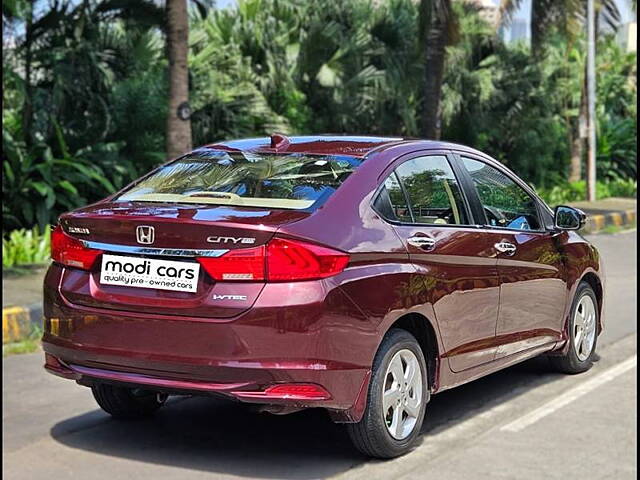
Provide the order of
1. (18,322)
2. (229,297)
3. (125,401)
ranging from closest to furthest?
(229,297) → (125,401) → (18,322)

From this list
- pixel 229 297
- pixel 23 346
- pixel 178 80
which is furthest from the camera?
pixel 178 80

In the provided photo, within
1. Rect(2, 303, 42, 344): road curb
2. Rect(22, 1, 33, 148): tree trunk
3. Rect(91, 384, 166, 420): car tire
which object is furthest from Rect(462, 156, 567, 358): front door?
Rect(22, 1, 33, 148): tree trunk

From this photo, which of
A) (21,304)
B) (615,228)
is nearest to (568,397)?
(21,304)

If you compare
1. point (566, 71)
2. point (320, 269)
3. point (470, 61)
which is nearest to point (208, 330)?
point (320, 269)

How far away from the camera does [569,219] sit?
525 centimetres

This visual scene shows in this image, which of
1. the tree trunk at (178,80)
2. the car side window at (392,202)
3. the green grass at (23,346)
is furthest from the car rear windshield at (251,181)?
the tree trunk at (178,80)

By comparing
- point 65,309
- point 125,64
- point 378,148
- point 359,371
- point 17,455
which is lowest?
point 17,455

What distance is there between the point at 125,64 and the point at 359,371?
13.3 meters

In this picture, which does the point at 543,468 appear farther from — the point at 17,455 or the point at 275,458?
the point at 17,455

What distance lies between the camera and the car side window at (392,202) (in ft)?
15.2

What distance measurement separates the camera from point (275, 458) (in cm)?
462

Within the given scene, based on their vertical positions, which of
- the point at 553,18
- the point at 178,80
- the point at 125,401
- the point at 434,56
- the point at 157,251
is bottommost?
the point at 125,401

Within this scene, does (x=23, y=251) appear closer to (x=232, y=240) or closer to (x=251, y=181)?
(x=251, y=181)

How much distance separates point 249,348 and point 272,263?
0.34 m
